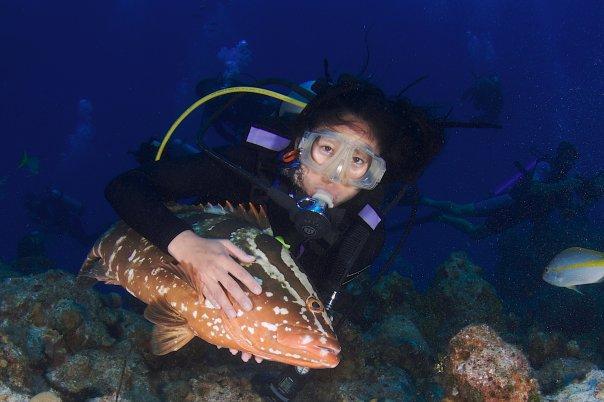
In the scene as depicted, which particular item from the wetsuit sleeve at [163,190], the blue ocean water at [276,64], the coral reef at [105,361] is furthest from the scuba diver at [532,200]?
the blue ocean water at [276,64]

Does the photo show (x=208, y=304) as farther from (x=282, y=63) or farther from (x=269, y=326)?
(x=282, y=63)

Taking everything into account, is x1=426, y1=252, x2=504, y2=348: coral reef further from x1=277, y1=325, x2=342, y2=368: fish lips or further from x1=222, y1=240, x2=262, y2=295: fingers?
x1=222, y1=240, x2=262, y2=295: fingers

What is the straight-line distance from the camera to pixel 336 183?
3293mm

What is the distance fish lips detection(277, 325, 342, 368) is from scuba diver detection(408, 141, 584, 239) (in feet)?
31.1

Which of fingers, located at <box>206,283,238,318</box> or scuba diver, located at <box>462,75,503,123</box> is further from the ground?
scuba diver, located at <box>462,75,503,123</box>

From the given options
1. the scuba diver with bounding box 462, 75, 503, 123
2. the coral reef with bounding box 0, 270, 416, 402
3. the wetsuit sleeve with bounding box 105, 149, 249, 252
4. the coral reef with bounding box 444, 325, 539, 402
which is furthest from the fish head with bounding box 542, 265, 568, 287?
the scuba diver with bounding box 462, 75, 503, 123

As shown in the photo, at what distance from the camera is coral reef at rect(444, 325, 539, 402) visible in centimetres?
252

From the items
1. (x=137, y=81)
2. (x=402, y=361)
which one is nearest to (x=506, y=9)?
(x=137, y=81)

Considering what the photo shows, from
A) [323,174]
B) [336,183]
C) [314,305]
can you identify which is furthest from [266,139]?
[314,305]

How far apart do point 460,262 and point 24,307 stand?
5.70 metres

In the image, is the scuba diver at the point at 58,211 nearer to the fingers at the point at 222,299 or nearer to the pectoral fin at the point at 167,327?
the pectoral fin at the point at 167,327

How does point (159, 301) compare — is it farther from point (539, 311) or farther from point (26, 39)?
point (26, 39)

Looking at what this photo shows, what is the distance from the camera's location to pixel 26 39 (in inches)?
2329

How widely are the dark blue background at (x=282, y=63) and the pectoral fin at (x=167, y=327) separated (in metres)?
57.3
